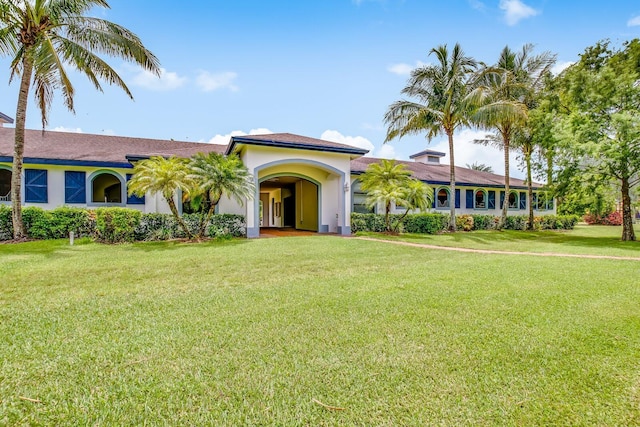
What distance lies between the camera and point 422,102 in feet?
59.2

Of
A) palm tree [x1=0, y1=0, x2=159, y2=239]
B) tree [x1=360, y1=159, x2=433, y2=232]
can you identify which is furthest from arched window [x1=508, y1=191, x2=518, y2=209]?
palm tree [x1=0, y1=0, x2=159, y2=239]

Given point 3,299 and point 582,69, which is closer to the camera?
point 3,299

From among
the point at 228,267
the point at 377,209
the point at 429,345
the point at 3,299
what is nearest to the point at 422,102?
the point at 377,209

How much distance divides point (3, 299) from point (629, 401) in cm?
730

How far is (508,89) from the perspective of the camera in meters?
18.9

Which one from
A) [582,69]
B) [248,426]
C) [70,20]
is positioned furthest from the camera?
[582,69]

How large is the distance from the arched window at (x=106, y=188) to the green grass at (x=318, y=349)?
1526 centimetres

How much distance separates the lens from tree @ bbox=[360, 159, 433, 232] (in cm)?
1538

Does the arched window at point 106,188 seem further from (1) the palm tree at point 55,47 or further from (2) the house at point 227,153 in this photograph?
(1) the palm tree at point 55,47

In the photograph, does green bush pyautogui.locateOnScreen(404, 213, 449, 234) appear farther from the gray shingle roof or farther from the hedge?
the gray shingle roof

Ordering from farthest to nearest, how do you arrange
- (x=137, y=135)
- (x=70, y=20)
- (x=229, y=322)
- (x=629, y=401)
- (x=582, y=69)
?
(x=137, y=135)
(x=582, y=69)
(x=70, y=20)
(x=229, y=322)
(x=629, y=401)

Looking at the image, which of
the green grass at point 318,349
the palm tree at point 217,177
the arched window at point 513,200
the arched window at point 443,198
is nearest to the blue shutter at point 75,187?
the palm tree at point 217,177

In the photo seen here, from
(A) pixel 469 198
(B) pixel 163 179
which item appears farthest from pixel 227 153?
(A) pixel 469 198

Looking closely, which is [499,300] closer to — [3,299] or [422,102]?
[3,299]
